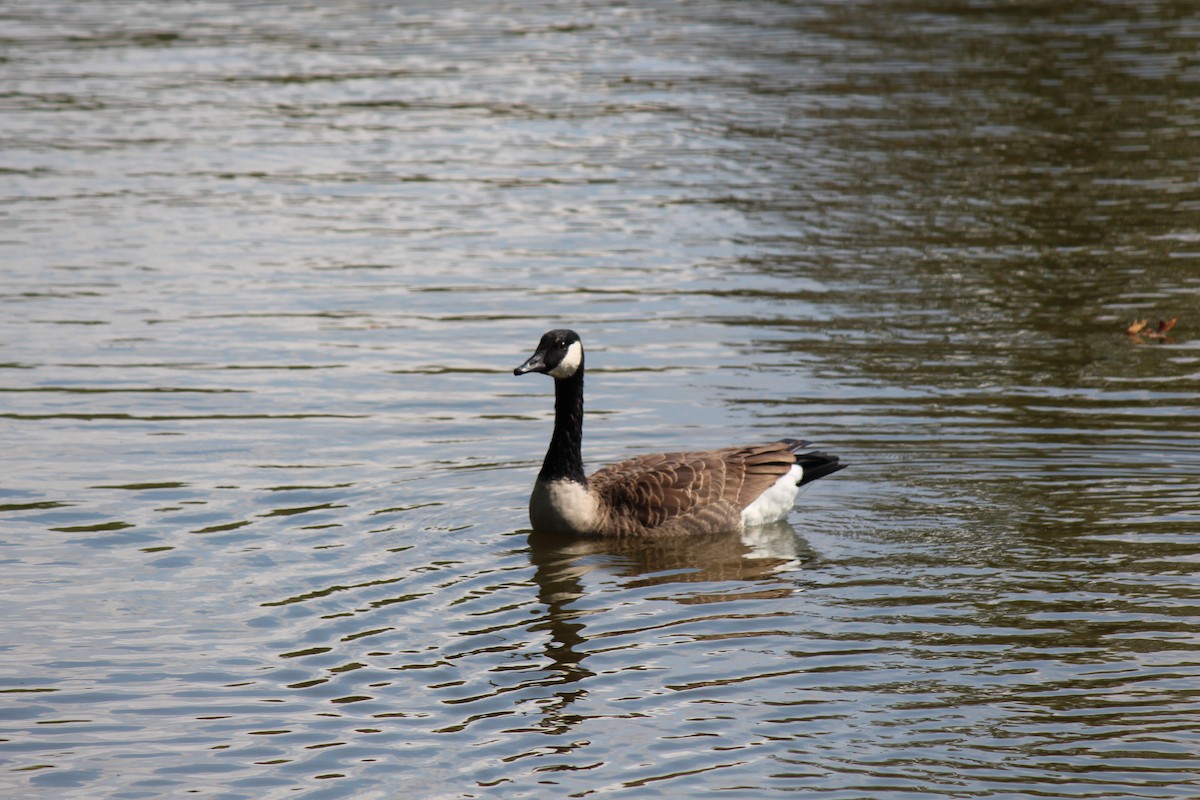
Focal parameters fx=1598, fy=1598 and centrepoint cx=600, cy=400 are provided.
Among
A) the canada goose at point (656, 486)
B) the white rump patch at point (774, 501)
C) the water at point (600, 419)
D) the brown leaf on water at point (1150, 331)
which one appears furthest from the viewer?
the brown leaf on water at point (1150, 331)

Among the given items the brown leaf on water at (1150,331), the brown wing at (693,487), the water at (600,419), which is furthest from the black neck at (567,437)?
the brown leaf on water at (1150,331)

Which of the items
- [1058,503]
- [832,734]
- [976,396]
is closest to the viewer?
[832,734]

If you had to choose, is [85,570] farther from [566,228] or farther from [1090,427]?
[566,228]

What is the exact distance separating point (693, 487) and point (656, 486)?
A: 0.29 m

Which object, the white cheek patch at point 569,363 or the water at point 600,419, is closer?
the water at point 600,419

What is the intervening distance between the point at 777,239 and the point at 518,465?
7910mm

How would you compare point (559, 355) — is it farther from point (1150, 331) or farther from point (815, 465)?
point (1150, 331)

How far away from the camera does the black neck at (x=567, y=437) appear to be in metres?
12.2

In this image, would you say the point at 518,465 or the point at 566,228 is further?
the point at 566,228

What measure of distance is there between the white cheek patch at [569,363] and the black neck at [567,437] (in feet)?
0.20

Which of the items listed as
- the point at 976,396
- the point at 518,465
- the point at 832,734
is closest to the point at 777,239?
the point at 976,396

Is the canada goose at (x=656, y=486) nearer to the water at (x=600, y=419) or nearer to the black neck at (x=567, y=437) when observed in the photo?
the black neck at (x=567, y=437)

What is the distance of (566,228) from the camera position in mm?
21609

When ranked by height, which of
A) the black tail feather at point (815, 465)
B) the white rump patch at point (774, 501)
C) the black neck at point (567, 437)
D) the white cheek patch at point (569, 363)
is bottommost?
the white rump patch at point (774, 501)
